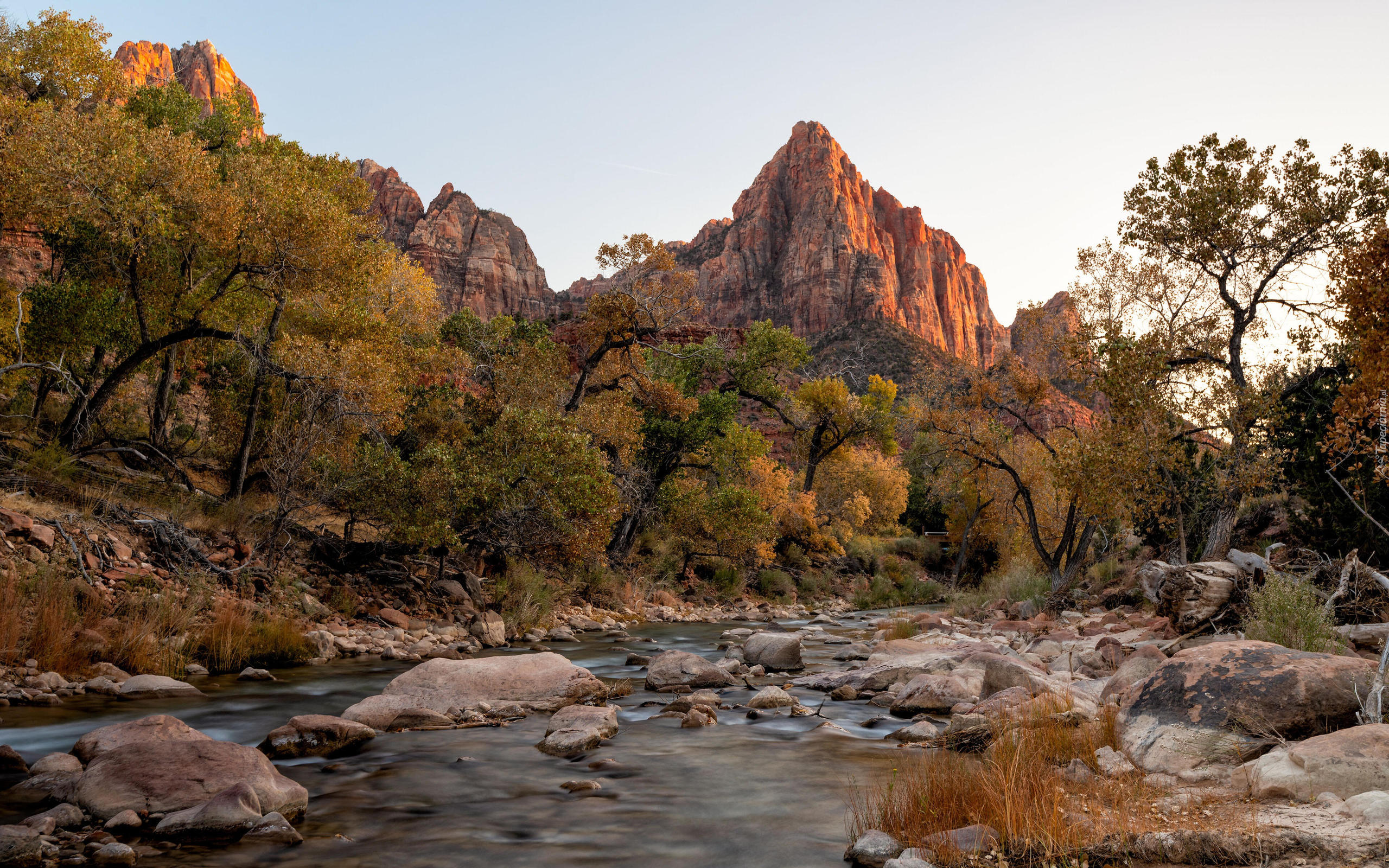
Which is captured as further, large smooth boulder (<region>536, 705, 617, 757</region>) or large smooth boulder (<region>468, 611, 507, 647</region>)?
large smooth boulder (<region>468, 611, 507, 647</region>)

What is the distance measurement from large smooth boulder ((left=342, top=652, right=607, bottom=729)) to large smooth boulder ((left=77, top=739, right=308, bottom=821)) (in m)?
2.81

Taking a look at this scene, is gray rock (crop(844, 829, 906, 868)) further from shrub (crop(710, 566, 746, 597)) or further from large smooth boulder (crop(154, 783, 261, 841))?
shrub (crop(710, 566, 746, 597))

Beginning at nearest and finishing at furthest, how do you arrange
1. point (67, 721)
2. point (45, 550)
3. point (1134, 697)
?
point (1134, 697), point (67, 721), point (45, 550)

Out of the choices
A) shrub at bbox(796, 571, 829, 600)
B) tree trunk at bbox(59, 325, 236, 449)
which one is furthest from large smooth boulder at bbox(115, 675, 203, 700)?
shrub at bbox(796, 571, 829, 600)

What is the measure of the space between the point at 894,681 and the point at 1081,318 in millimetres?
12266

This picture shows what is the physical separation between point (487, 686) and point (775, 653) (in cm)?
631

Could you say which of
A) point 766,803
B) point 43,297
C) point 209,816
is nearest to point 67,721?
point 209,816

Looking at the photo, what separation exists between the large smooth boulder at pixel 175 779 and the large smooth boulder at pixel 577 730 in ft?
8.50

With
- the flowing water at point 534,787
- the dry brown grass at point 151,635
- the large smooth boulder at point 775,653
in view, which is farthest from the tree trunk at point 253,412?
the large smooth boulder at point 775,653

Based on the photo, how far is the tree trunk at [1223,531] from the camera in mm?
14766

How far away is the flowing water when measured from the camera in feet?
17.0

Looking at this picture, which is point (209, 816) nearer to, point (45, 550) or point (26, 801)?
point (26, 801)

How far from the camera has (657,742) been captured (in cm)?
836

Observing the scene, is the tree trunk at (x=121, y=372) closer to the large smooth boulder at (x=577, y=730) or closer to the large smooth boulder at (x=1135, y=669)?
the large smooth boulder at (x=577, y=730)
